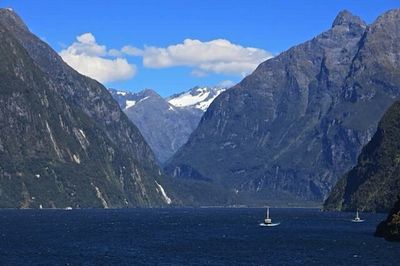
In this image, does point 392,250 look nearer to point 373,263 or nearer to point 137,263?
point 373,263

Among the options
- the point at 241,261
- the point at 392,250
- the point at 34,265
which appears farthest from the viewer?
the point at 392,250

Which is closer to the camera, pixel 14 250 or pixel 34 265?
pixel 34 265

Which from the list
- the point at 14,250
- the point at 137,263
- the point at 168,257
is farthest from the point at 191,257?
the point at 14,250

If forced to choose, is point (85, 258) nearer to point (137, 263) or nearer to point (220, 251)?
point (137, 263)

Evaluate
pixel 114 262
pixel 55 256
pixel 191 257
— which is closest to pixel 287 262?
pixel 191 257

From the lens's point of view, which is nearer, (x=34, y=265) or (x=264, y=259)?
(x=34, y=265)

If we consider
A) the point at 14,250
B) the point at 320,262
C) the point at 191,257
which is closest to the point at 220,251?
the point at 191,257

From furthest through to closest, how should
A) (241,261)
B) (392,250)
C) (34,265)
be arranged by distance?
(392,250)
(241,261)
(34,265)
